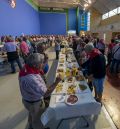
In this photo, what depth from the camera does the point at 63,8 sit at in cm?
2308

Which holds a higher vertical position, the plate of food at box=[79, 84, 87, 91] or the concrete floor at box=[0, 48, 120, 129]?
the plate of food at box=[79, 84, 87, 91]

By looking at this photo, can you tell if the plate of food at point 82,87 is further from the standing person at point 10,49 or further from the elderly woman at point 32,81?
the standing person at point 10,49

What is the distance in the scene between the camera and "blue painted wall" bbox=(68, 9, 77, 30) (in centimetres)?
2366

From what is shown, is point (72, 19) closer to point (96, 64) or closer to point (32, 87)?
point (96, 64)

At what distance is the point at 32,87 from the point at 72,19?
23267mm

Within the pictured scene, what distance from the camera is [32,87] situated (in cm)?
192

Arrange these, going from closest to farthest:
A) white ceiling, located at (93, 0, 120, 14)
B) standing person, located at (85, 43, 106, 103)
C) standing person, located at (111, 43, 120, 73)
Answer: standing person, located at (85, 43, 106, 103)
standing person, located at (111, 43, 120, 73)
white ceiling, located at (93, 0, 120, 14)

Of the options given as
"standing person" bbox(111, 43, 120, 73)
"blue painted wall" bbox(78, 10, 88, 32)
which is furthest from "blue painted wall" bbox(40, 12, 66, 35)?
"standing person" bbox(111, 43, 120, 73)

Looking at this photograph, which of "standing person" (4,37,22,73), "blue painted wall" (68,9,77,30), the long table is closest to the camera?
the long table

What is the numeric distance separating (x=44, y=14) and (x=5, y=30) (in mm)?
15053

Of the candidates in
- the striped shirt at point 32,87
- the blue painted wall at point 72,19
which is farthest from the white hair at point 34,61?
the blue painted wall at point 72,19

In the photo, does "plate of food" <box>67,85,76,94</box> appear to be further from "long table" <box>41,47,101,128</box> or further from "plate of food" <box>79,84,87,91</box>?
"long table" <box>41,47,101,128</box>

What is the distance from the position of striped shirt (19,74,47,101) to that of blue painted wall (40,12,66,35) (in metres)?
21.5

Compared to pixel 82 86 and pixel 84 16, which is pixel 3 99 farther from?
pixel 84 16
